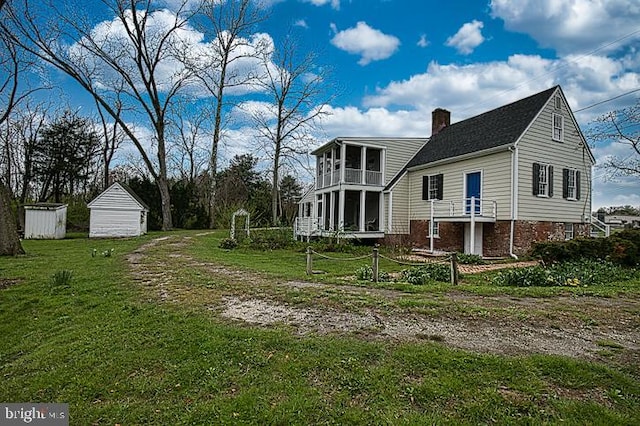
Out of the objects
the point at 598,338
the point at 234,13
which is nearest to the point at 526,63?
the point at 598,338

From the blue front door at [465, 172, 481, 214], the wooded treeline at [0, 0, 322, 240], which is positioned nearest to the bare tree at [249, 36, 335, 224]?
the wooded treeline at [0, 0, 322, 240]

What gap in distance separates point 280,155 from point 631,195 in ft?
74.9

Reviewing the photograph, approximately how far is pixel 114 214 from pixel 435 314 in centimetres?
2267

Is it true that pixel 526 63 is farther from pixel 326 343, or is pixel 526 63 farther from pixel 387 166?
pixel 326 343

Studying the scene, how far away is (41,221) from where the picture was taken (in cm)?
2205

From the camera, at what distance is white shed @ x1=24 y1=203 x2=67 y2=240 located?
2188 centimetres

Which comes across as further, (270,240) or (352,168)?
(352,168)

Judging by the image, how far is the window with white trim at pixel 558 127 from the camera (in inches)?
659

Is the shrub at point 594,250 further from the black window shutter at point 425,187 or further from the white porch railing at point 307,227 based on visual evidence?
the white porch railing at point 307,227

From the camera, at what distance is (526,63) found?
17312 mm

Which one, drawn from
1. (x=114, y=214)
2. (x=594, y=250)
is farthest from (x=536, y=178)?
(x=114, y=214)

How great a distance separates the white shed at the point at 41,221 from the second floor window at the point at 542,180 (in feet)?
81.9

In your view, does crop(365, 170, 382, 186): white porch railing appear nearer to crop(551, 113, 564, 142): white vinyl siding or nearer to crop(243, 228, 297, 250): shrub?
crop(243, 228, 297, 250): shrub

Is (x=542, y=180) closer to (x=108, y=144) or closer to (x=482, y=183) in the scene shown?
(x=482, y=183)
